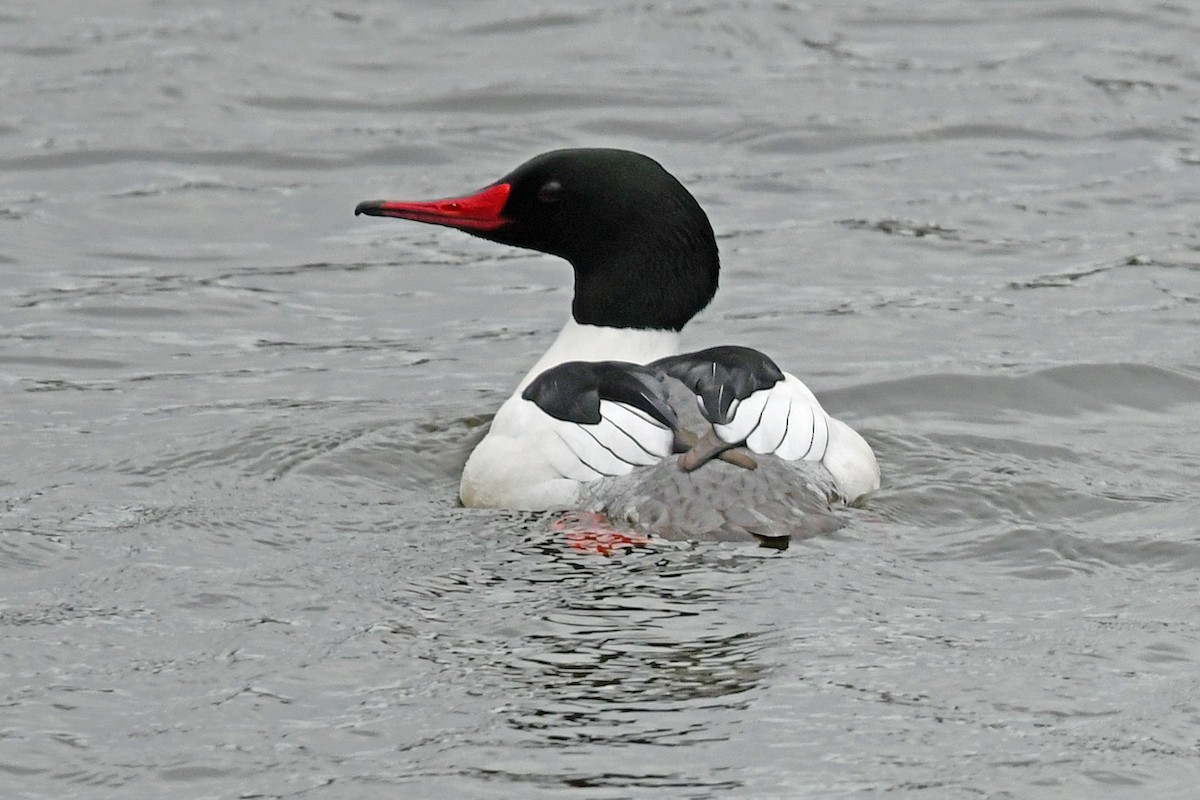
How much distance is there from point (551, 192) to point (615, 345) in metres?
0.62

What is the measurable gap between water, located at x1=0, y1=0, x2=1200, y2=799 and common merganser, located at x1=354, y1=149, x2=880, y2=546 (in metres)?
0.17

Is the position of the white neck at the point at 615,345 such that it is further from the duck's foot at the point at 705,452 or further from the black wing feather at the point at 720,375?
the duck's foot at the point at 705,452

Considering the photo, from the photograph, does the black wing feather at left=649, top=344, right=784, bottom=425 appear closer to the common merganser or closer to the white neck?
the common merganser

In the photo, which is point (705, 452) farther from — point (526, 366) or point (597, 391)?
point (526, 366)

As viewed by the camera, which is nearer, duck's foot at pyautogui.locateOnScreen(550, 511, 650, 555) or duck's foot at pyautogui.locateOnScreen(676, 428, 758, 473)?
duck's foot at pyautogui.locateOnScreen(550, 511, 650, 555)

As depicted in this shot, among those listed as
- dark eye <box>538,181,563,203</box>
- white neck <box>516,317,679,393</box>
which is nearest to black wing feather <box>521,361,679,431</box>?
white neck <box>516,317,679,393</box>

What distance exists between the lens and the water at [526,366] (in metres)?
5.04

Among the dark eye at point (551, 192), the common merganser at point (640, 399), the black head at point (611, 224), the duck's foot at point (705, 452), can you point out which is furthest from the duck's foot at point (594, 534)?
the dark eye at point (551, 192)

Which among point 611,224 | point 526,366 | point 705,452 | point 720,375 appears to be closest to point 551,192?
point 611,224

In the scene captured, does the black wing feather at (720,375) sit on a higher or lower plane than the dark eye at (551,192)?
lower

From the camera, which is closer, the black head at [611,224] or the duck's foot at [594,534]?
the duck's foot at [594,534]

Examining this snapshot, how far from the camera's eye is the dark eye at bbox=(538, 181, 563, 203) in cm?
760

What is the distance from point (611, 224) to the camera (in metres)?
7.51

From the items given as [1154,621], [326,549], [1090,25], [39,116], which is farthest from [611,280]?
[1090,25]
